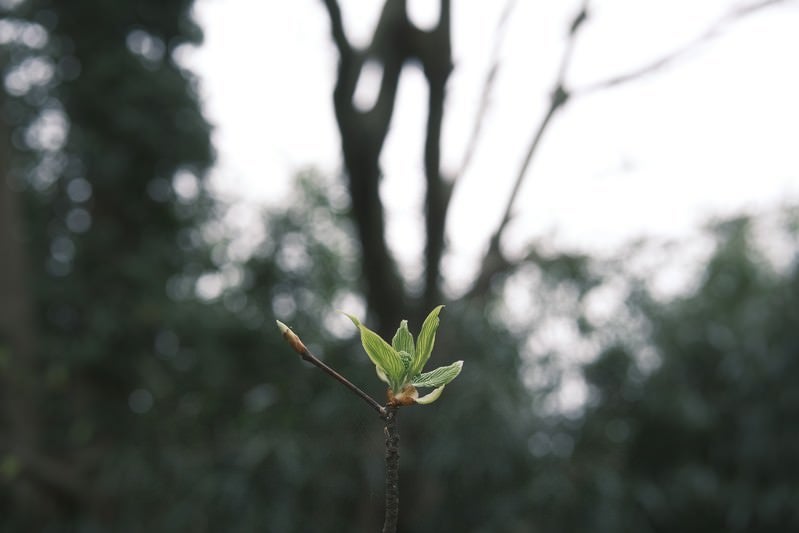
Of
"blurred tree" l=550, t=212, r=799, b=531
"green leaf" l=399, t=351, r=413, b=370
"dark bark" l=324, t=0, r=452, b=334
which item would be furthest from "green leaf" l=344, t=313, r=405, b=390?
"blurred tree" l=550, t=212, r=799, b=531

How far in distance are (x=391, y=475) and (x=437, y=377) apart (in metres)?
0.09

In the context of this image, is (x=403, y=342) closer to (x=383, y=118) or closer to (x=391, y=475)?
(x=391, y=475)

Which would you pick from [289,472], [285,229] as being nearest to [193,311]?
[285,229]

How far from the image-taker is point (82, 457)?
13.2 ft

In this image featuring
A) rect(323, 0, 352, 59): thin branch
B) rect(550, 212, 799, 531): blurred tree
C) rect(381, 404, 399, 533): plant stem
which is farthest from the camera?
rect(550, 212, 799, 531): blurred tree

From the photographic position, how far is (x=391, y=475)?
1.16ft

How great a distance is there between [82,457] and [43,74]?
2018mm

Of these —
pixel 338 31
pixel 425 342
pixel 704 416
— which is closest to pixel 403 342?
pixel 425 342

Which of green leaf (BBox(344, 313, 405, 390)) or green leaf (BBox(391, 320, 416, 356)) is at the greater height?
green leaf (BBox(391, 320, 416, 356))

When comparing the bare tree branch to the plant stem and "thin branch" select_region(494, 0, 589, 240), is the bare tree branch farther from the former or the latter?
the plant stem

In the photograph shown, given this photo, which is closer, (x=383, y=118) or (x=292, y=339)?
(x=292, y=339)

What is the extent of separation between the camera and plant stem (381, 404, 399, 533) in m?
0.35

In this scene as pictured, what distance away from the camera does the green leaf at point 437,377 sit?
43 centimetres

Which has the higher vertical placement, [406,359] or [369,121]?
[369,121]
